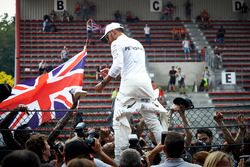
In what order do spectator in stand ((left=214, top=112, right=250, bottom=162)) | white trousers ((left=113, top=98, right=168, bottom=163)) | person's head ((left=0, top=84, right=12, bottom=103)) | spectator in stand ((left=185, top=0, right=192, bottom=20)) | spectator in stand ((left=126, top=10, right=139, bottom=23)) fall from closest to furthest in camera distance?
1. white trousers ((left=113, top=98, right=168, bottom=163))
2. spectator in stand ((left=214, top=112, right=250, bottom=162))
3. person's head ((left=0, top=84, right=12, bottom=103))
4. spectator in stand ((left=126, top=10, right=139, bottom=23))
5. spectator in stand ((left=185, top=0, right=192, bottom=20))

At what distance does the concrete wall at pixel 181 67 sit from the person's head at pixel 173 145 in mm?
22600

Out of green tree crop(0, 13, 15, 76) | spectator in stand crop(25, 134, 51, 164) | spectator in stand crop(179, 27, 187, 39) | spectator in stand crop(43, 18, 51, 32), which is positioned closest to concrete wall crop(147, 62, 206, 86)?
spectator in stand crop(179, 27, 187, 39)

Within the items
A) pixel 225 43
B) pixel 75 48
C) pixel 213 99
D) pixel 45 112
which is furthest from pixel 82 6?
pixel 45 112

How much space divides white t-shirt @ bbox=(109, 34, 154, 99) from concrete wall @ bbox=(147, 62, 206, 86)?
21.0 meters

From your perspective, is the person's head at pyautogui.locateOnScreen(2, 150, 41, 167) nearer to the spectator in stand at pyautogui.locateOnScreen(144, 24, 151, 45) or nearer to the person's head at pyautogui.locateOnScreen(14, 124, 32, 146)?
the person's head at pyautogui.locateOnScreen(14, 124, 32, 146)

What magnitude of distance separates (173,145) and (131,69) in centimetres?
170

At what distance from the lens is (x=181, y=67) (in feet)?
91.5

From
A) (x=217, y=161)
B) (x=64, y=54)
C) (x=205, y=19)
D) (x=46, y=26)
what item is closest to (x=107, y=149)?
(x=217, y=161)

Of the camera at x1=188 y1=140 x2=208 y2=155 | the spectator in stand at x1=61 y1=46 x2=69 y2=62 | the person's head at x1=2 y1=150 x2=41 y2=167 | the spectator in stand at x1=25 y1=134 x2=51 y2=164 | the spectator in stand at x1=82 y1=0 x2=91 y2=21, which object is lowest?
the camera at x1=188 y1=140 x2=208 y2=155

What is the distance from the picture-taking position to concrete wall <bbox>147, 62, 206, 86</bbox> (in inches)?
1091

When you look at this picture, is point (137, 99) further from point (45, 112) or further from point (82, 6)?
point (82, 6)

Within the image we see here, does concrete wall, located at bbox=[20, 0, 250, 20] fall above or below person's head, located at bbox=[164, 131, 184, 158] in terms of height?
above

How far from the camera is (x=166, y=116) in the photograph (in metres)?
6.69

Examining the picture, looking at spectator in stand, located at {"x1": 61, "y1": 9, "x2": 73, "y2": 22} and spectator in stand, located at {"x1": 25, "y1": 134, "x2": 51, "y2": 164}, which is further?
spectator in stand, located at {"x1": 61, "y1": 9, "x2": 73, "y2": 22}
